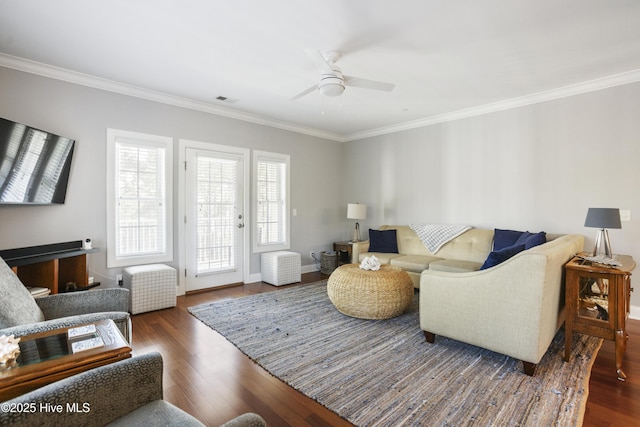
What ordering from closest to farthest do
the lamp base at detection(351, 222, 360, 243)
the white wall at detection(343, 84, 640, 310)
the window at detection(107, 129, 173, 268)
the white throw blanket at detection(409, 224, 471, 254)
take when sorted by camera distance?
the white wall at detection(343, 84, 640, 310), the window at detection(107, 129, 173, 268), the white throw blanket at detection(409, 224, 471, 254), the lamp base at detection(351, 222, 360, 243)

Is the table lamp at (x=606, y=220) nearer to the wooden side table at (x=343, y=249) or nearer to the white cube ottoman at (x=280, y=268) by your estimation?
the wooden side table at (x=343, y=249)

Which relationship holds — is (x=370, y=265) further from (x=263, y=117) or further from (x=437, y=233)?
(x=263, y=117)

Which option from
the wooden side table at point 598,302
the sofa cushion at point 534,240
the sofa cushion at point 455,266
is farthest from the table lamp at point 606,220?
the sofa cushion at point 455,266

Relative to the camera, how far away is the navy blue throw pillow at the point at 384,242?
5.09 m

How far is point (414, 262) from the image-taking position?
14.4 feet

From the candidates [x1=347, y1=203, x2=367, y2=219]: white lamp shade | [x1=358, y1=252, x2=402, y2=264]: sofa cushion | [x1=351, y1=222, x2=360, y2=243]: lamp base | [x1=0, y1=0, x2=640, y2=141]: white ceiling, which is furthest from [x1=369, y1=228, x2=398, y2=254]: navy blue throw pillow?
[x1=0, y1=0, x2=640, y2=141]: white ceiling

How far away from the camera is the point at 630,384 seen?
Result: 7.13 ft

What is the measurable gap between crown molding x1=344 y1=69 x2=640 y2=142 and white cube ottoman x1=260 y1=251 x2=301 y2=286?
2.83 metres

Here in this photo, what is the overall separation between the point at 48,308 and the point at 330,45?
2895 mm

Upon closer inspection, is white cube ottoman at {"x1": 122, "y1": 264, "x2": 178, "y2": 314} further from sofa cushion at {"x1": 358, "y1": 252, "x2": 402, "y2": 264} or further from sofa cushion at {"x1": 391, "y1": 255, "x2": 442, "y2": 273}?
sofa cushion at {"x1": 391, "y1": 255, "x2": 442, "y2": 273}

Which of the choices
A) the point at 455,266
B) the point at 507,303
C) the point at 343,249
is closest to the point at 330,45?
the point at 507,303

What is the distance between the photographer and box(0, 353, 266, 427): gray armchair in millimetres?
981

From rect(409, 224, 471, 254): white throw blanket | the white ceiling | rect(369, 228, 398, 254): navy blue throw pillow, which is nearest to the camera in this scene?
the white ceiling

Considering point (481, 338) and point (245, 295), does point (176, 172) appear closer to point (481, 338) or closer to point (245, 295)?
point (245, 295)
